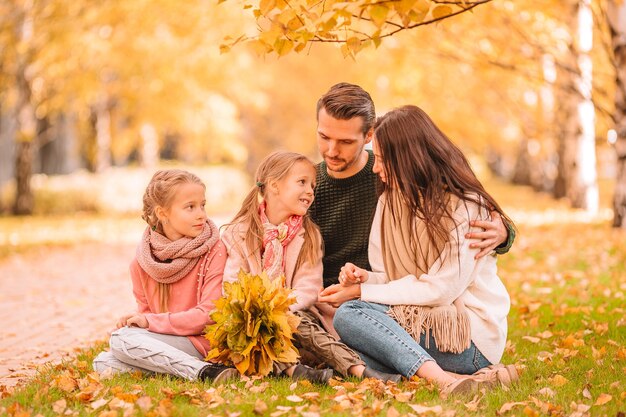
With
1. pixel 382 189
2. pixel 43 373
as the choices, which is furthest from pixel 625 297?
pixel 43 373

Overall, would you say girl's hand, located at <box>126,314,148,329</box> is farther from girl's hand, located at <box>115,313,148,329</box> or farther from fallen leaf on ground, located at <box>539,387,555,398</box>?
fallen leaf on ground, located at <box>539,387,555,398</box>

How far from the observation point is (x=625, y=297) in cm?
662

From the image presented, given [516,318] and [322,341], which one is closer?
[322,341]

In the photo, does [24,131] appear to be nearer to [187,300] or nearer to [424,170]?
[187,300]

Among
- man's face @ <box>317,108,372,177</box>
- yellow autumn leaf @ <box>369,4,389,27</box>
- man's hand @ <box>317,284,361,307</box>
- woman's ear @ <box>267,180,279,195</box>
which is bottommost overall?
man's hand @ <box>317,284,361,307</box>

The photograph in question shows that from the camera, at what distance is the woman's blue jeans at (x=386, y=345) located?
4.02m

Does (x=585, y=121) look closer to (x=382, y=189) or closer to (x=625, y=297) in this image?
(x=625, y=297)

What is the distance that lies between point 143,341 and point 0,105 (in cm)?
2100

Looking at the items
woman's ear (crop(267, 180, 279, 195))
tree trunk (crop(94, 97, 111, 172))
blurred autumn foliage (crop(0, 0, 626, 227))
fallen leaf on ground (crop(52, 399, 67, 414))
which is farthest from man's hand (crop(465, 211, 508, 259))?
tree trunk (crop(94, 97, 111, 172))

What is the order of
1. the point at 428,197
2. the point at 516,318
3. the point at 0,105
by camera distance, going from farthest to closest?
the point at 0,105 < the point at 516,318 < the point at 428,197

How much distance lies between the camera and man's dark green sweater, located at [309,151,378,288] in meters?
4.81

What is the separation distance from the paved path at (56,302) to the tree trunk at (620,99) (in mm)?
7194

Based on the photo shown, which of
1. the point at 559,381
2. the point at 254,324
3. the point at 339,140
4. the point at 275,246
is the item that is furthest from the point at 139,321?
the point at 559,381

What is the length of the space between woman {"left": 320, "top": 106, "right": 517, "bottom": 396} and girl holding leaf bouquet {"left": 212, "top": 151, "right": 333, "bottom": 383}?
310 mm
